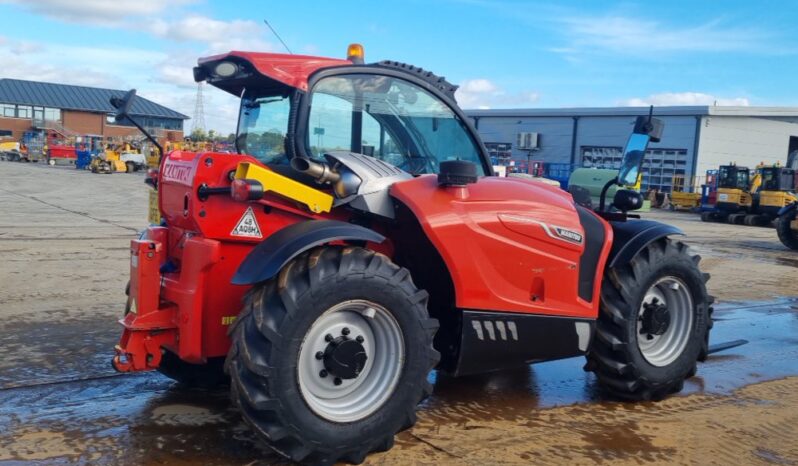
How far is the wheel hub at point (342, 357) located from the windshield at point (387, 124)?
45.1 inches

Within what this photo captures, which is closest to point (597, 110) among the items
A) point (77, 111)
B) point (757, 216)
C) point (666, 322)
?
point (757, 216)

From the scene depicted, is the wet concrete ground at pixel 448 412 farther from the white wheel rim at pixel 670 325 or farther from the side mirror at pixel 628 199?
the side mirror at pixel 628 199

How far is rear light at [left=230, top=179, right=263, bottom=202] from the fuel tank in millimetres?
799

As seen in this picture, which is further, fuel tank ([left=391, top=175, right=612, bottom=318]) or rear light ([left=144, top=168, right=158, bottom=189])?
rear light ([left=144, top=168, right=158, bottom=189])

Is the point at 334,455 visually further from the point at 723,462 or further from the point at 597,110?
the point at 597,110

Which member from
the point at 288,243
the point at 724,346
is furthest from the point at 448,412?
the point at 724,346

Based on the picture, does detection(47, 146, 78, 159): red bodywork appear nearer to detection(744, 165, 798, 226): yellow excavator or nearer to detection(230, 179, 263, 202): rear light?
detection(744, 165, 798, 226): yellow excavator

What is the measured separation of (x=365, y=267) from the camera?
3.59 metres

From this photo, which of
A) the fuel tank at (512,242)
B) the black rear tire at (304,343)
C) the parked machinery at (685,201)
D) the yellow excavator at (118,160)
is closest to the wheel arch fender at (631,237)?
the fuel tank at (512,242)

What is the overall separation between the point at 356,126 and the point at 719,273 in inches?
368

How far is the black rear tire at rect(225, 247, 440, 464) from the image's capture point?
11.0ft

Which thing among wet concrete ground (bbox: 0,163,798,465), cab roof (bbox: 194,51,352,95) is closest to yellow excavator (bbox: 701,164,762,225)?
wet concrete ground (bbox: 0,163,798,465)

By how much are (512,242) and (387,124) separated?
3.35ft

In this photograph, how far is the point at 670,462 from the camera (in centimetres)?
383
